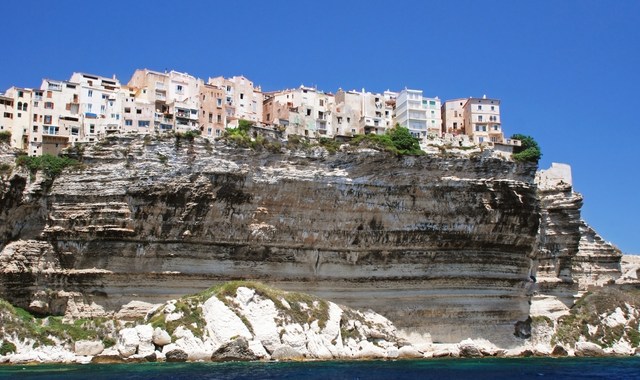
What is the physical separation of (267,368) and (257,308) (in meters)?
5.71

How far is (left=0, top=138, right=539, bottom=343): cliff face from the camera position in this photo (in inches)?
1555

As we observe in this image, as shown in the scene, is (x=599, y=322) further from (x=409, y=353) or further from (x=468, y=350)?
(x=409, y=353)

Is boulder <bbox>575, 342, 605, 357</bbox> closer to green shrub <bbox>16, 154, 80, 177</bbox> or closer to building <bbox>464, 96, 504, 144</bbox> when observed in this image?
building <bbox>464, 96, 504, 144</bbox>

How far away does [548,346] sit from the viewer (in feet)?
154

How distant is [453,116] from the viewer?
58.1 m

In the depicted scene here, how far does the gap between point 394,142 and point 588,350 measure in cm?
1746

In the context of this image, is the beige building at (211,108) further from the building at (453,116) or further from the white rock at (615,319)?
the white rock at (615,319)

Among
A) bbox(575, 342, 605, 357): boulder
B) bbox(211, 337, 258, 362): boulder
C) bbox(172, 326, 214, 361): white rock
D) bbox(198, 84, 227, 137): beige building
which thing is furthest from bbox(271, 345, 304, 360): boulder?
bbox(575, 342, 605, 357): boulder

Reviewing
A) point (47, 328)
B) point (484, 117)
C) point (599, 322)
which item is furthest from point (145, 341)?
point (484, 117)

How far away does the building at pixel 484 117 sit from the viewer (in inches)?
2206

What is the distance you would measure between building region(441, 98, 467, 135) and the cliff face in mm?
12035

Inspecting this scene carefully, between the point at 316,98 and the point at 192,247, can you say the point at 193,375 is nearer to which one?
the point at 192,247

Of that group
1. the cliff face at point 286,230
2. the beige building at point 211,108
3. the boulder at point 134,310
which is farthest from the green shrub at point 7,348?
the beige building at point 211,108

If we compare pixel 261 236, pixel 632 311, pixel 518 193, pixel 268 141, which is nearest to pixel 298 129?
pixel 268 141
